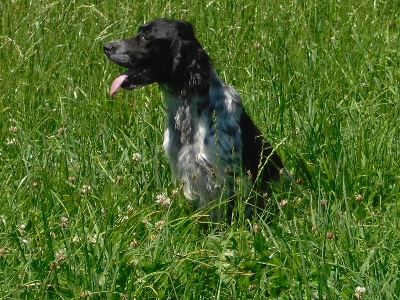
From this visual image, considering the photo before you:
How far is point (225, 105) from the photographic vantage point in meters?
5.30

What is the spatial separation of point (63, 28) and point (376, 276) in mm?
3769

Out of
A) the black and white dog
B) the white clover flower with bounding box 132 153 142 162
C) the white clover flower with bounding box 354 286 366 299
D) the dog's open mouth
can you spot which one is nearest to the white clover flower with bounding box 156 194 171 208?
the white clover flower with bounding box 132 153 142 162

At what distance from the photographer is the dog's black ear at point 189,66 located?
530 centimetres

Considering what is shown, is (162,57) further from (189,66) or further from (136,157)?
(136,157)

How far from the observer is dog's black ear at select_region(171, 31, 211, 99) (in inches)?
209

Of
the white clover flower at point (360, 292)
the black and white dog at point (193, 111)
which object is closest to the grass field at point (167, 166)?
the white clover flower at point (360, 292)

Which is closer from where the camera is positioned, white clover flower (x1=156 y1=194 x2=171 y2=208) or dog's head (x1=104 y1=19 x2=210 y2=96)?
white clover flower (x1=156 y1=194 x2=171 y2=208)

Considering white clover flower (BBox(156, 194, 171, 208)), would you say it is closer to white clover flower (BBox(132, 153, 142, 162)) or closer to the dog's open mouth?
white clover flower (BBox(132, 153, 142, 162))

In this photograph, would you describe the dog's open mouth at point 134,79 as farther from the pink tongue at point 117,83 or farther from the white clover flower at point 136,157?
the white clover flower at point 136,157

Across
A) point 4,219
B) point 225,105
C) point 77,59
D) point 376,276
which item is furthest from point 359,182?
point 77,59

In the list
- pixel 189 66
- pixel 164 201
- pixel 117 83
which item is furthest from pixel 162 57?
pixel 164 201

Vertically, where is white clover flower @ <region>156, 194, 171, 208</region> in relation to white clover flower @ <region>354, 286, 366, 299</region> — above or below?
below

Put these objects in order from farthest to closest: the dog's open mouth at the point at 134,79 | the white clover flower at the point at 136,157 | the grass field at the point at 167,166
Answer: the dog's open mouth at the point at 134,79 → the white clover flower at the point at 136,157 → the grass field at the point at 167,166

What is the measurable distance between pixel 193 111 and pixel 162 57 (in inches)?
13.3
